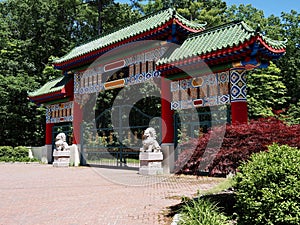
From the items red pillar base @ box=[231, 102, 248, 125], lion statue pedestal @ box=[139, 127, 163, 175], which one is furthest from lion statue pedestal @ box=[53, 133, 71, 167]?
red pillar base @ box=[231, 102, 248, 125]

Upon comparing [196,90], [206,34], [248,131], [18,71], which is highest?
[18,71]

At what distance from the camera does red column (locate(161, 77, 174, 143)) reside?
14.2 metres

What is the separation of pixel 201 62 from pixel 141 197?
5.75 metres

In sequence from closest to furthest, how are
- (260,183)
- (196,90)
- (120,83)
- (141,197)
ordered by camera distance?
(260,183) < (141,197) < (196,90) < (120,83)

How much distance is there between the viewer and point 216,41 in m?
12.6

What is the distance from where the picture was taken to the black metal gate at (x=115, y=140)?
18.2 metres

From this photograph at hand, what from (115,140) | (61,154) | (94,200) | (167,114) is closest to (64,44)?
(115,140)

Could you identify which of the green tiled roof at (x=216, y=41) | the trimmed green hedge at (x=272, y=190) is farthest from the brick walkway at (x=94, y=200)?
the green tiled roof at (x=216, y=41)

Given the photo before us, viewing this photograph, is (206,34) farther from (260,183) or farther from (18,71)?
(18,71)

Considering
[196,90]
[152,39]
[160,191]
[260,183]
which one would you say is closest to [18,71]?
[152,39]

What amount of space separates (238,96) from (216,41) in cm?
227

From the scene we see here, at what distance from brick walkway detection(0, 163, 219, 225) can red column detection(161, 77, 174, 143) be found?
1981 millimetres

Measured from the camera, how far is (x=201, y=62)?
12359 mm

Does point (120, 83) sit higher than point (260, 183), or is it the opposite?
point (120, 83)
